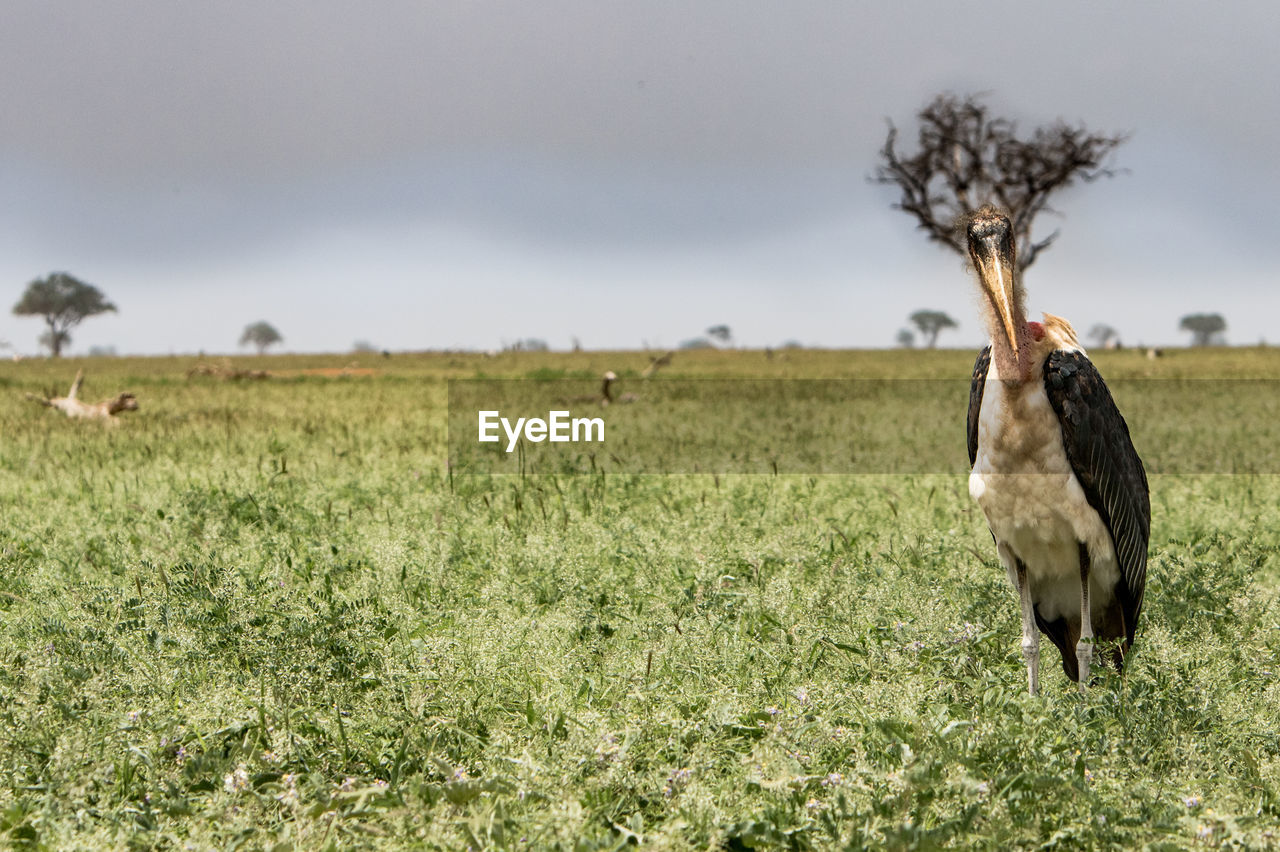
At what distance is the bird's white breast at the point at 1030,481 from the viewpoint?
16.7ft

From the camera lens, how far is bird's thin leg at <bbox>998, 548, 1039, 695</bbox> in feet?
17.1

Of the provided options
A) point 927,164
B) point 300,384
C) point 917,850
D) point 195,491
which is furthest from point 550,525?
point 927,164

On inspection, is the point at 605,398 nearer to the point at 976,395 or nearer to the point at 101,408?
the point at 101,408

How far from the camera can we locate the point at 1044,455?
511cm

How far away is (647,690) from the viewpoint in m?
4.94

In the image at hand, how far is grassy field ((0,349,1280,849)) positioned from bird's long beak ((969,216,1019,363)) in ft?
5.82

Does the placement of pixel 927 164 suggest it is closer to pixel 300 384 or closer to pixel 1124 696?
pixel 300 384

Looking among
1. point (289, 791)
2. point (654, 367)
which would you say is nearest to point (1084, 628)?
point (289, 791)

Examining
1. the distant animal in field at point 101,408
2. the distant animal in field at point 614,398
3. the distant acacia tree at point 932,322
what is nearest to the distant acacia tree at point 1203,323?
the distant acacia tree at point 932,322

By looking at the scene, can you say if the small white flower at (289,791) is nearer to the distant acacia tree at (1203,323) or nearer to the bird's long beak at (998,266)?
the bird's long beak at (998,266)

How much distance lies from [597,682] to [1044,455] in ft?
8.34

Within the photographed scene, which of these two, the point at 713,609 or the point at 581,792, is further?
the point at 713,609

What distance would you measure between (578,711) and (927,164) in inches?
1796

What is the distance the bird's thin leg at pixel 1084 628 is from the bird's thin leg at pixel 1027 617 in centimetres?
23
